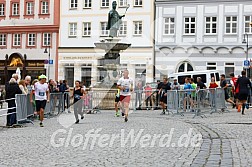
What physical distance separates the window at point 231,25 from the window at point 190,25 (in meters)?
3.20

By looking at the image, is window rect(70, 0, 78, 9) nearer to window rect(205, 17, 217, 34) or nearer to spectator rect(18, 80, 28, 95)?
window rect(205, 17, 217, 34)

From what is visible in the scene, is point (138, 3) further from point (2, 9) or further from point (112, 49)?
point (112, 49)

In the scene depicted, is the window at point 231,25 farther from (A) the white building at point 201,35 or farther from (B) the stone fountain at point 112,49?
(B) the stone fountain at point 112,49

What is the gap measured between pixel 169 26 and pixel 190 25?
6.66ft

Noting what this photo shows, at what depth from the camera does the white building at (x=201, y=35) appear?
49938 mm

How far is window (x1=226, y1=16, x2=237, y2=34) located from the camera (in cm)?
5025

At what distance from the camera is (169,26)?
51969 millimetres

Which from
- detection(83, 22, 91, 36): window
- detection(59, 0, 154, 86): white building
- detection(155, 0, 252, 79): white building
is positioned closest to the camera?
detection(155, 0, 252, 79): white building

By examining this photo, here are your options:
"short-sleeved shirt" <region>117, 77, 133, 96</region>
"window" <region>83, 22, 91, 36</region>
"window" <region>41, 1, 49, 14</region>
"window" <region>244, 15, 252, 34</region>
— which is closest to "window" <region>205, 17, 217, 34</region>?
"window" <region>244, 15, 252, 34</region>

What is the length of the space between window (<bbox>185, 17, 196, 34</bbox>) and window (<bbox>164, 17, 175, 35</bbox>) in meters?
1.27

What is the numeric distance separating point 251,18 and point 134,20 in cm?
1176

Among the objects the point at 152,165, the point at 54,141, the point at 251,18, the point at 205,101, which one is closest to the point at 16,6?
the point at 251,18

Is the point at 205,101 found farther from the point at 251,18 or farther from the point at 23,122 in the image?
the point at 251,18

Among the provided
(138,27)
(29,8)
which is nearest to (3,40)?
(29,8)
